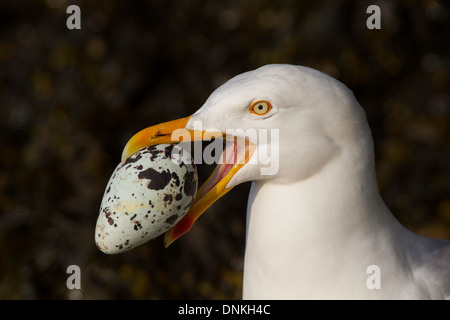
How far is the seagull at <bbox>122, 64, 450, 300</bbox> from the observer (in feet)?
5.25

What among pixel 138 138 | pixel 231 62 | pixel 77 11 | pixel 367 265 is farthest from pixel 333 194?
pixel 77 11

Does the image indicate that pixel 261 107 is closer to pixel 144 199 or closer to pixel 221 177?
pixel 221 177

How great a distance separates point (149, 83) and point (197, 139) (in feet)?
7.33

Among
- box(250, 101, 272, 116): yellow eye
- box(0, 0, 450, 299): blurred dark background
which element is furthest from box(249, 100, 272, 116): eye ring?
box(0, 0, 450, 299): blurred dark background

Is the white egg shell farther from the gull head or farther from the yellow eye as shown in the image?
the yellow eye

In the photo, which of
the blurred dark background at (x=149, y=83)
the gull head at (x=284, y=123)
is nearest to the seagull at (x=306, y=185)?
the gull head at (x=284, y=123)

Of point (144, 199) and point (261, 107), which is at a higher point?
point (261, 107)

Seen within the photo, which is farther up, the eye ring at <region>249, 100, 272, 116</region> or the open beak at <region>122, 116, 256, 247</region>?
the eye ring at <region>249, 100, 272, 116</region>

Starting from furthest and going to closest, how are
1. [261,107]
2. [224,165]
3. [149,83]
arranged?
[149,83] < [224,165] < [261,107]

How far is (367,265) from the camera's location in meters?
1.68

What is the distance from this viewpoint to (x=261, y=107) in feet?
5.26

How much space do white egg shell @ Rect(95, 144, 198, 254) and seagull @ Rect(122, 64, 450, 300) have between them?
6 centimetres

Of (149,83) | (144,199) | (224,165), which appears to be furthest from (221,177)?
(149,83)
